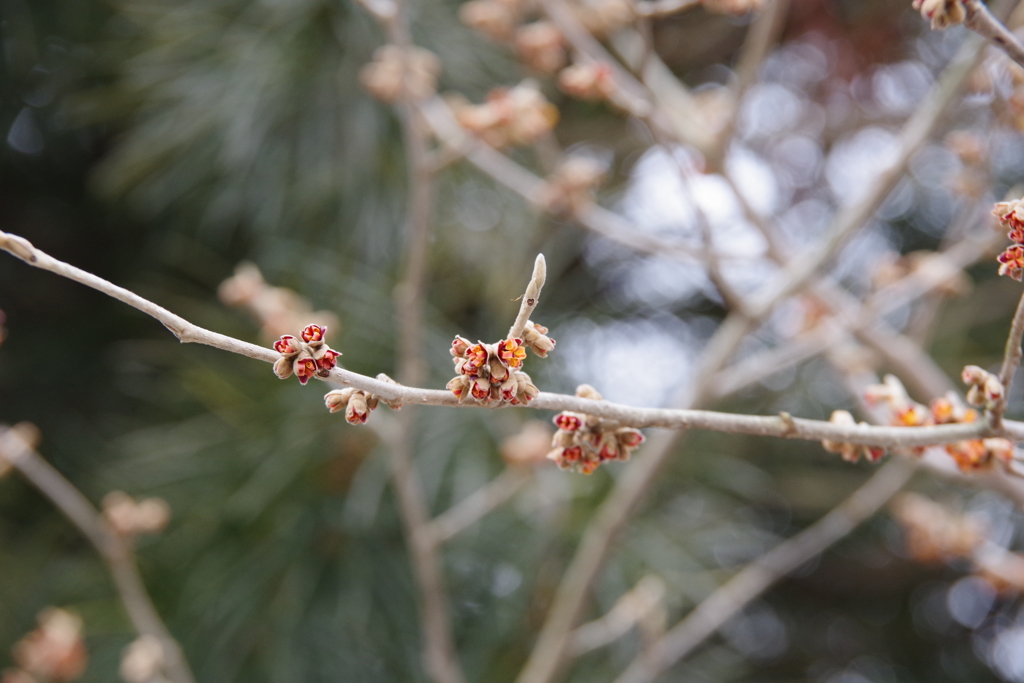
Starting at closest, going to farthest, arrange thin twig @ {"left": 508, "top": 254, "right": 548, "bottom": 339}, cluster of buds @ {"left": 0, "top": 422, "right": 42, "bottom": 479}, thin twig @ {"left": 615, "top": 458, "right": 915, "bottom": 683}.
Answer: thin twig @ {"left": 508, "top": 254, "right": 548, "bottom": 339}
cluster of buds @ {"left": 0, "top": 422, "right": 42, "bottom": 479}
thin twig @ {"left": 615, "top": 458, "right": 915, "bottom": 683}

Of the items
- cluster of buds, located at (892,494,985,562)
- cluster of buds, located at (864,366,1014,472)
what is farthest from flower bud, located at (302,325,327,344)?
cluster of buds, located at (892,494,985,562)

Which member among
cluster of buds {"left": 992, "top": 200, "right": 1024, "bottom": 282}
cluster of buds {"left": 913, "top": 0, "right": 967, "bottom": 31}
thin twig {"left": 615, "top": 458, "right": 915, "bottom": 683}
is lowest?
cluster of buds {"left": 992, "top": 200, "right": 1024, "bottom": 282}

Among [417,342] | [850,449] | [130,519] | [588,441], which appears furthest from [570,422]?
[130,519]

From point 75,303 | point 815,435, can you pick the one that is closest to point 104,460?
point 75,303

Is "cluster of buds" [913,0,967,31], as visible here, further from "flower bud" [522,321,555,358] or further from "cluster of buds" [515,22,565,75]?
"cluster of buds" [515,22,565,75]

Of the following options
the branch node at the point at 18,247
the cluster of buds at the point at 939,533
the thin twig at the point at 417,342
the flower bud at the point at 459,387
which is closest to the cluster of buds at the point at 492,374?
the flower bud at the point at 459,387
